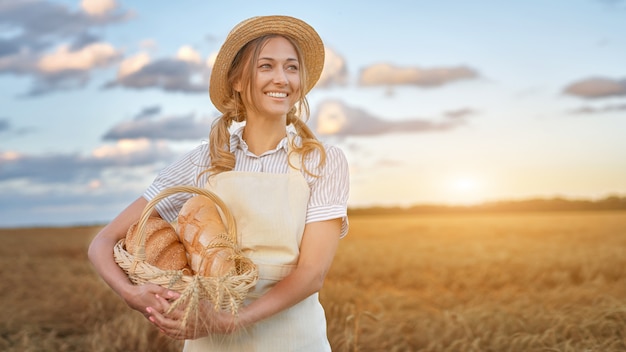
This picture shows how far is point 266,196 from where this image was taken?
236cm

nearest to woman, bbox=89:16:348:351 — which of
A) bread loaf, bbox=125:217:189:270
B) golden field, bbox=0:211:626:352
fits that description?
bread loaf, bbox=125:217:189:270

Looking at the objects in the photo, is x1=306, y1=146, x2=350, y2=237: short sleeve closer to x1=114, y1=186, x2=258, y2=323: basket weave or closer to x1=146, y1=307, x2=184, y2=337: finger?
x1=114, y1=186, x2=258, y2=323: basket weave

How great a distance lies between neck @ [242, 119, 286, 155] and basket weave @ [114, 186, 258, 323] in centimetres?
32

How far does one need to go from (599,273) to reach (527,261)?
0.95 meters

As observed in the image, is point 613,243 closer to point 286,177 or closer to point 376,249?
point 376,249

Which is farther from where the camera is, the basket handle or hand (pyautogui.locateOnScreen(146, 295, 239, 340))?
the basket handle

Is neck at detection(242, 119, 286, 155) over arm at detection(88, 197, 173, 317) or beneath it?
over

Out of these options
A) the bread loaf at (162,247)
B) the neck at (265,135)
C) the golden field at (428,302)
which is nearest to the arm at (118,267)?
the bread loaf at (162,247)

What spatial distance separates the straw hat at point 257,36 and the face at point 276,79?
67 mm

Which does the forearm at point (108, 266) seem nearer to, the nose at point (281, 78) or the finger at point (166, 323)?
the finger at point (166, 323)

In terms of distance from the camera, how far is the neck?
8.38ft

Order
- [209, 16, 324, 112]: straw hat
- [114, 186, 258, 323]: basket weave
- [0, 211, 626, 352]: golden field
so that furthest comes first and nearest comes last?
[0, 211, 626, 352]: golden field
[209, 16, 324, 112]: straw hat
[114, 186, 258, 323]: basket weave

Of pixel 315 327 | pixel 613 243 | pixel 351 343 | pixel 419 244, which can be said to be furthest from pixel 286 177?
pixel 613 243

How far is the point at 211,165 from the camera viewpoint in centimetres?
261
